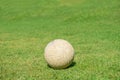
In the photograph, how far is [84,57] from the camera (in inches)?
483

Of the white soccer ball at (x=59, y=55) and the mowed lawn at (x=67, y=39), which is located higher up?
the white soccer ball at (x=59, y=55)

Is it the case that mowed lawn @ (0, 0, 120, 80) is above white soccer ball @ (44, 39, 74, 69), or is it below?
below

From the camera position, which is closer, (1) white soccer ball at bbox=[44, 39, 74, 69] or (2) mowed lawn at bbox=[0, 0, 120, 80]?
(2) mowed lawn at bbox=[0, 0, 120, 80]

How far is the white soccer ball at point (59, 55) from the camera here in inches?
398

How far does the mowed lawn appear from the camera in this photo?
9.92m

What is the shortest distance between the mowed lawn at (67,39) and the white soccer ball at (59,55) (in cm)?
24

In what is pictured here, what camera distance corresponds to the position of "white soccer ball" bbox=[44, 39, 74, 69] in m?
10.1

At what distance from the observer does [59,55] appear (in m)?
10.1

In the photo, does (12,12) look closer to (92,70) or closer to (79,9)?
(79,9)

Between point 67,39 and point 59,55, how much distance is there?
8539 mm

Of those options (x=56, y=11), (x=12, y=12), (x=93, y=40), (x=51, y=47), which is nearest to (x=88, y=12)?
(x=56, y=11)

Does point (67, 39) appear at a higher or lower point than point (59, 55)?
lower

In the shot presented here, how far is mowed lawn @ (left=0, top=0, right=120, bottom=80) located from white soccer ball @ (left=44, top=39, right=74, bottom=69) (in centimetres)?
24

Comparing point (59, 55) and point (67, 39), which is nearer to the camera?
point (59, 55)
